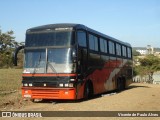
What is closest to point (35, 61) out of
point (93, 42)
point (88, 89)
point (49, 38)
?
point (49, 38)

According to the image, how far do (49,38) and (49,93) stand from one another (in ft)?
8.27

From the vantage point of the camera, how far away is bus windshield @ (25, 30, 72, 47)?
15914 millimetres

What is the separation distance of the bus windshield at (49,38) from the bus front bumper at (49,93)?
79.9 inches

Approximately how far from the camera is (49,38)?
16266 millimetres

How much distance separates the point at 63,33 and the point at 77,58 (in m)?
1.32

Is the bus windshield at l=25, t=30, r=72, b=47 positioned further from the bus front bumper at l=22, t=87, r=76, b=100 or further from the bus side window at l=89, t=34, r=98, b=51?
the bus side window at l=89, t=34, r=98, b=51

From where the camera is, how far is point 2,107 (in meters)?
14.9

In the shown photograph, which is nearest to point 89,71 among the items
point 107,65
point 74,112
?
point 107,65

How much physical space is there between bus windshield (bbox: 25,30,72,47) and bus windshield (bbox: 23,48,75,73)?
291 mm

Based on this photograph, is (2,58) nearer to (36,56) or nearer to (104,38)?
(104,38)

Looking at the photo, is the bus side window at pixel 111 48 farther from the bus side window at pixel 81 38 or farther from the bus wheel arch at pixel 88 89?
the bus side window at pixel 81 38

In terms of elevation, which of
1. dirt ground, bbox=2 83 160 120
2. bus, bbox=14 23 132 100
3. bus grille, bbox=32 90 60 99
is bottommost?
dirt ground, bbox=2 83 160 120

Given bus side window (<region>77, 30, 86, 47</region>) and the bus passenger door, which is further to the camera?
bus side window (<region>77, 30, 86, 47</region>)

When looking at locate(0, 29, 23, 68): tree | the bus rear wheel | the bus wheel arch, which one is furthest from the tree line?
the bus wheel arch
